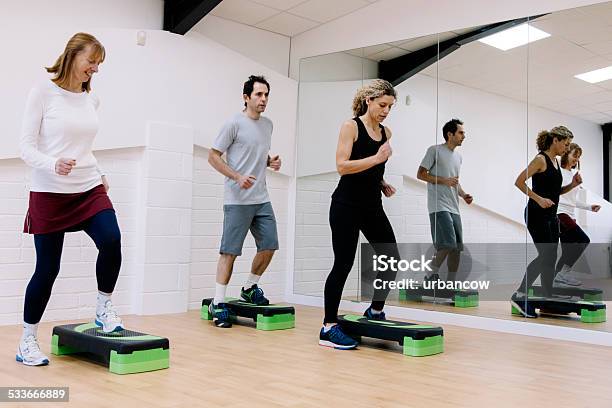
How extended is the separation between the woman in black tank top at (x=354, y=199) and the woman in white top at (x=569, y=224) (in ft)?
4.40

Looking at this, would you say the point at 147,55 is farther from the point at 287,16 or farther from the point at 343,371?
the point at 343,371

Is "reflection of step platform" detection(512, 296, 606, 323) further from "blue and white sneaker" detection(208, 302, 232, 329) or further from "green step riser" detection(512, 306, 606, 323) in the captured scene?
"blue and white sneaker" detection(208, 302, 232, 329)

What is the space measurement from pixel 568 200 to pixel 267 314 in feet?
6.86

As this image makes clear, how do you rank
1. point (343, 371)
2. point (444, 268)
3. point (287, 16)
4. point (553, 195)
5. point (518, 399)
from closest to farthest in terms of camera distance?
1. point (518, 399)
2. point (343, 371)
3. point (553, 195)
4. point (444, 268)
5. point (287, 16)

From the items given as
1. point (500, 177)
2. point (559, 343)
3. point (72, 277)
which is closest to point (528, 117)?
point (500, 177)

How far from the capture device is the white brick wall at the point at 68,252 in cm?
395

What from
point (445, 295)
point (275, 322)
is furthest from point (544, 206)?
point (275, 322)

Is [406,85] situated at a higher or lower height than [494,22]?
lower

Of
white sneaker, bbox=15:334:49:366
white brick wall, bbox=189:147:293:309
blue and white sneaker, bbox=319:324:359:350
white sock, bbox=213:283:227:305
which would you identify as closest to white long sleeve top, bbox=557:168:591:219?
blue and white sneaker, bbox=319:324:359:350

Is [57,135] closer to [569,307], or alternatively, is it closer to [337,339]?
[337,339]

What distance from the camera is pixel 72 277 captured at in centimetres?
424

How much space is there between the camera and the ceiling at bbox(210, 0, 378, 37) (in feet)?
16.6

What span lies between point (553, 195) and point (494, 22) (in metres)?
1.27

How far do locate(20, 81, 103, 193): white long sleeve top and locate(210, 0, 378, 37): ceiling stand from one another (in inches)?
104
